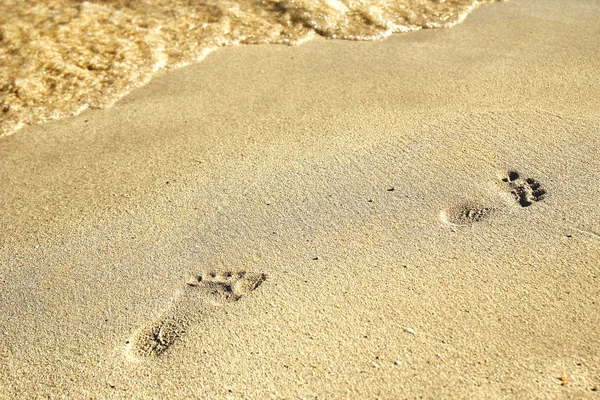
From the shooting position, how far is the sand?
6.95 feet

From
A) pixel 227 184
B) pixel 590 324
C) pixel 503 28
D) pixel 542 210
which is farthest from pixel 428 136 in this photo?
pixel 503 28

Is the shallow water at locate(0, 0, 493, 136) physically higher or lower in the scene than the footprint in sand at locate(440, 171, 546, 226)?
lower

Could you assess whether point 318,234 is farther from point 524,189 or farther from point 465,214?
point 524,189

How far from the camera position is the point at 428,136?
3.26 metres

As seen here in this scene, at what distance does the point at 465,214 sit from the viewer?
2727mm

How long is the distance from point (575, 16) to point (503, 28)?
1.88 ft

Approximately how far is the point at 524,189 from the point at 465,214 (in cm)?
34

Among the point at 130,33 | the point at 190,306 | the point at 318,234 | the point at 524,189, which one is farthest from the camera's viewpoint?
the point at 130,33

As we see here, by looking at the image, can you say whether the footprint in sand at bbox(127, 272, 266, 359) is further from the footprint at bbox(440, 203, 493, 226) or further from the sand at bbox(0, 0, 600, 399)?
the footprint at bbox(440, 203, 493, 226)

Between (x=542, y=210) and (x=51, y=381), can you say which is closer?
(x=51, y=381)

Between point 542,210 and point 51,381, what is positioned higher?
point 542,210

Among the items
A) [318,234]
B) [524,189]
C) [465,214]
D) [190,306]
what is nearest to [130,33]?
[318,234]

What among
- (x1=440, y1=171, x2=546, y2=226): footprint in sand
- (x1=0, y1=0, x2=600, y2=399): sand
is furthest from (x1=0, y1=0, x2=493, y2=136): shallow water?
(x1=440, y1=171, x2=546, y2=226): footprint in sand

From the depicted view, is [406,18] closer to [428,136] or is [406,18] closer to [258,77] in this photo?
[258,77]
